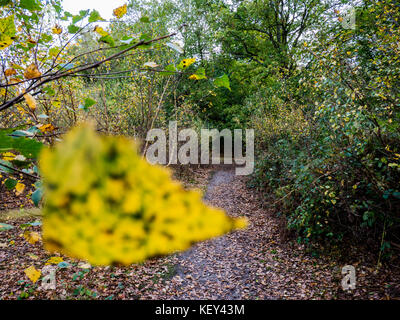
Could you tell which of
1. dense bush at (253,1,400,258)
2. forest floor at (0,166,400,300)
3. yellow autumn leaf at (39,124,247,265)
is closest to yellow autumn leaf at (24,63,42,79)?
yellow autumn leaf at (39,124,247,265)

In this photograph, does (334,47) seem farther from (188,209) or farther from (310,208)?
(188,209)

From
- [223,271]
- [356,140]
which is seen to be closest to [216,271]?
[223,271]

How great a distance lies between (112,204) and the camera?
0.30 meters

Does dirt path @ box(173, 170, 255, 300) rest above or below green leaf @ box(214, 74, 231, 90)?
below

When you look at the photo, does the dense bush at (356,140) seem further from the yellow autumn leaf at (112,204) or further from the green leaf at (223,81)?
the yellow autumn leaf at (112,204)

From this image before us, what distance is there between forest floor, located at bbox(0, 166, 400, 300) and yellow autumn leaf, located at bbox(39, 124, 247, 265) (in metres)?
3.86

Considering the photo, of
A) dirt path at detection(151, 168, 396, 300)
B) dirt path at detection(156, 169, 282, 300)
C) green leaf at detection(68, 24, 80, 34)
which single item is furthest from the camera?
dirt path at detection(156, 169, 282, 300)

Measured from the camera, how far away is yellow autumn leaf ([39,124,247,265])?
26 centimetres

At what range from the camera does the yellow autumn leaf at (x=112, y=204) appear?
261 millimetres

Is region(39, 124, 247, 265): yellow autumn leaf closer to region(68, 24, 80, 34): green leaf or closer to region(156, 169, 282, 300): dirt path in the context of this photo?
region(68, 24, 80, 34): green leaf

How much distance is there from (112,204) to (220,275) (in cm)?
555

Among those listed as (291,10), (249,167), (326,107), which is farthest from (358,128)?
(291,10)

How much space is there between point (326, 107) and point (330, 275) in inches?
133

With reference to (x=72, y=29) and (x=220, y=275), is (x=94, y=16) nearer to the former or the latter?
(x=72, y=29)
